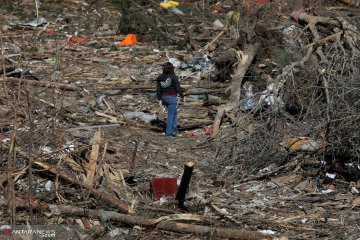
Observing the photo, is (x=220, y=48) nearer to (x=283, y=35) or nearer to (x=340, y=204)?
(x=283, y=35)

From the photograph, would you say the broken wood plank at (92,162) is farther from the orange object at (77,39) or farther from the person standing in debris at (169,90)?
the orange object at (77,39)

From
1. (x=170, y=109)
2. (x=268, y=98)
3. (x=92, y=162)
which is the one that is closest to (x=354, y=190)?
(x=268, y=98)

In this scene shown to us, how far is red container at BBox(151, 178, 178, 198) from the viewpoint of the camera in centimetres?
762

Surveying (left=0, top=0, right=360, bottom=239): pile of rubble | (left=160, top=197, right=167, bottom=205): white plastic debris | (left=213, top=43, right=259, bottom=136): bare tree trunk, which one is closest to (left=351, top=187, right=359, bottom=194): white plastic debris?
(left=0, top=0, right=360, bottom=239): pile of rubble

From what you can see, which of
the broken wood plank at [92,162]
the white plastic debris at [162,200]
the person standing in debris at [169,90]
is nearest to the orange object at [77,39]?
the person standing in debris at [169,90]

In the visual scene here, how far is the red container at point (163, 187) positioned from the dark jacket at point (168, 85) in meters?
2.90

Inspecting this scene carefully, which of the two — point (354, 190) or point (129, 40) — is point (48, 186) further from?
point (129, 40)

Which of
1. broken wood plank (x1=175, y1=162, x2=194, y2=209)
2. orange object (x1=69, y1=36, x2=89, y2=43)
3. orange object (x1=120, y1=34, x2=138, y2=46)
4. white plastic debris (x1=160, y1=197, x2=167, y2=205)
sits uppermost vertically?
broken wood plank (x1=175, y1=162, x2=194, y2=209)

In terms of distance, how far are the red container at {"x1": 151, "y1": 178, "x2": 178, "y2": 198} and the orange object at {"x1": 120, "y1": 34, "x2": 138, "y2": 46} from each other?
26.7 ft

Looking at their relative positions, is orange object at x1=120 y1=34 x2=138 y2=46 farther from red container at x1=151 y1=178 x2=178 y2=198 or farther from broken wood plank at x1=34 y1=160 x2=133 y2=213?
broken wood plank at x1=34 y1=160 x2=133 y2=213

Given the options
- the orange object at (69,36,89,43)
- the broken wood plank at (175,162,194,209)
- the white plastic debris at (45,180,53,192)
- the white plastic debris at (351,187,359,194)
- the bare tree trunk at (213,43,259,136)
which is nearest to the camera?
the broken wood plank at (175,162,194,209)

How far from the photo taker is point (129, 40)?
50.7ft

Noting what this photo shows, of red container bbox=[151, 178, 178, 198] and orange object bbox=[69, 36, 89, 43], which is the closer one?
red container bbox=[151, 178, 178, 198]

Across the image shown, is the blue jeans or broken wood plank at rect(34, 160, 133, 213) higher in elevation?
broken wood plank at rect(34, 160, 133, 213)
